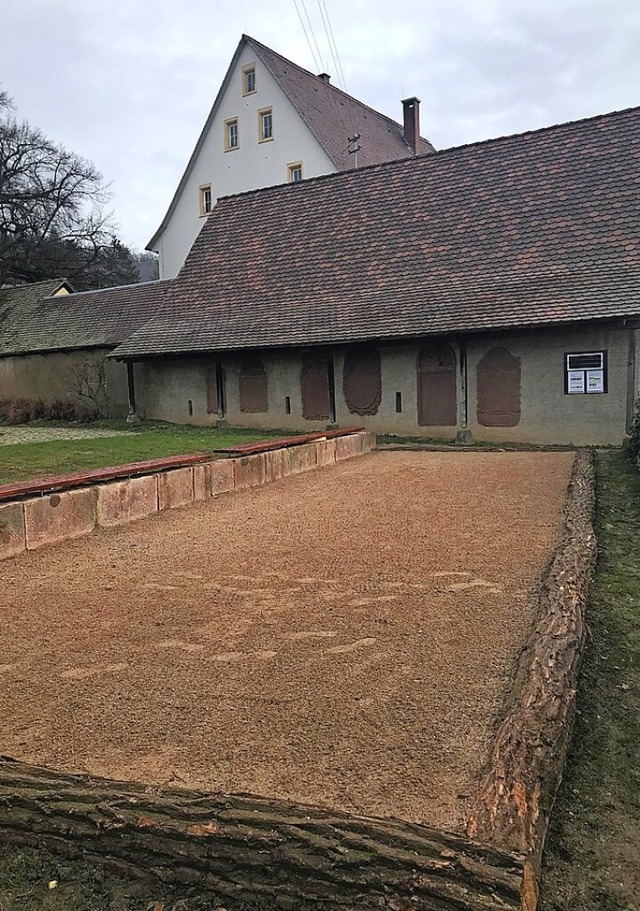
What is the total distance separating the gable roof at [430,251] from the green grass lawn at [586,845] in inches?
463

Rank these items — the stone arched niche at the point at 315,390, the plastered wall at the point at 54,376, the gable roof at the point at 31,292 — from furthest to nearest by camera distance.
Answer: the gable roof at the point at 31,292
the plastered wall at the point at 54,376
the stone arched niche at the point at 315,390

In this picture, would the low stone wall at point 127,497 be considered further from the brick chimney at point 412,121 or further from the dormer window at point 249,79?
the brick chimney at point 412,121

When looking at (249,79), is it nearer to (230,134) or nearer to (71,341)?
(230,134)

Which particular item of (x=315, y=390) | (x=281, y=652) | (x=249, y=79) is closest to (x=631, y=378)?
(x=315, y=390)

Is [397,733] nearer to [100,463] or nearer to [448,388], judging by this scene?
[100,463]

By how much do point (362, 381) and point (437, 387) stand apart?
195 cm

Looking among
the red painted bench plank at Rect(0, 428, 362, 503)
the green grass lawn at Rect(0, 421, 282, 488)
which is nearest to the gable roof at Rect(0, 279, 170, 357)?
the green grass lawn at Rect(0, 421, 282, 488)

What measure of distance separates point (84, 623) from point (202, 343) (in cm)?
1549

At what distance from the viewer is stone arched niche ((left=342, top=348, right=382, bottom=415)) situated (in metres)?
17.1

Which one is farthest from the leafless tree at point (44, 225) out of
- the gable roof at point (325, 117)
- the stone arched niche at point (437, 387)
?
the stone arched niche at point (437, 387)

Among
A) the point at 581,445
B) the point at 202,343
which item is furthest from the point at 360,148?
the point at 581,445

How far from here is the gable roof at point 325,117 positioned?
1271 inches

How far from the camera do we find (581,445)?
48.8 ft

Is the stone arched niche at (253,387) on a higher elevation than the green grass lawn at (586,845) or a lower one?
higher
